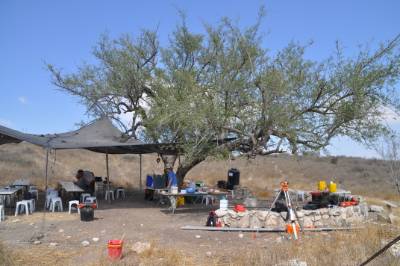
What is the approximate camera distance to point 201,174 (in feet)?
85.2

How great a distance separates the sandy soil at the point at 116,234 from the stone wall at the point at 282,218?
20.8 inches

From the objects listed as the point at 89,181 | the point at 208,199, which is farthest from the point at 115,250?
the point at 208,199

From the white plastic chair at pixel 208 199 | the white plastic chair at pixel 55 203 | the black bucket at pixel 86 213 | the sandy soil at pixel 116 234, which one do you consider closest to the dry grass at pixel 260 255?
the sandy soil at pixel 116 234

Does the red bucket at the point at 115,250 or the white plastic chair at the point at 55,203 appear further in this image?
the white plastic chair at the point at 55,203

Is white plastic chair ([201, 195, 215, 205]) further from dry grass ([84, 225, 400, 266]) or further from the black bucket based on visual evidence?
dry grass ([84, 225, 400, 266])

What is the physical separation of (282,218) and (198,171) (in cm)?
1770

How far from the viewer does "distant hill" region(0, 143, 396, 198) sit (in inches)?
851

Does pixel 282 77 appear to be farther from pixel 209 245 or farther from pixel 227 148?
pixel 209 245

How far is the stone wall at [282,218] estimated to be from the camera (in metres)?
9.72

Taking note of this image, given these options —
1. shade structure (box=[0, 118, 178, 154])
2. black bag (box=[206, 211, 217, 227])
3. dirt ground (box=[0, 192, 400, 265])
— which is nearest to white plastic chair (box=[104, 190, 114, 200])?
shade structure (box=[0, 118, 178, 154])

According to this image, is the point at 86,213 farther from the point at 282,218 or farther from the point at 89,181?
the point at 282,218

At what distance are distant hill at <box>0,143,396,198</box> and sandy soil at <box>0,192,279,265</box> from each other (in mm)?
8553

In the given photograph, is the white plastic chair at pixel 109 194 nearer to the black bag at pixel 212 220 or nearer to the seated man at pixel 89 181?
the seated man at pixel 89 181

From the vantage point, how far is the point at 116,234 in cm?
894
